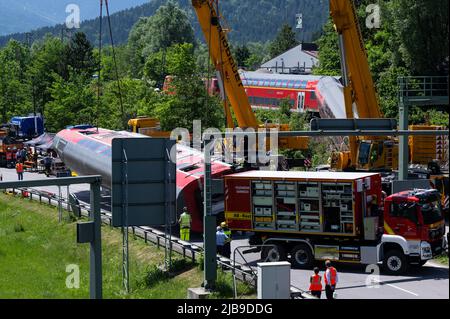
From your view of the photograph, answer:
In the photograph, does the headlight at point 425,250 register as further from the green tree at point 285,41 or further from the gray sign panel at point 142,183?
the green tree at point 285,41

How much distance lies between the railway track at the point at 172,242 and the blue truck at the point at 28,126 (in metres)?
27.0

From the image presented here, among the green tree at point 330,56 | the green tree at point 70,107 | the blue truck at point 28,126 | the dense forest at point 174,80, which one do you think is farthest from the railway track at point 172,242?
the green tree at point 330,56

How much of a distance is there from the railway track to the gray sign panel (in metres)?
2.66

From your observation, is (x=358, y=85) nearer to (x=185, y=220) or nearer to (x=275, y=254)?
(x=185, y=220)

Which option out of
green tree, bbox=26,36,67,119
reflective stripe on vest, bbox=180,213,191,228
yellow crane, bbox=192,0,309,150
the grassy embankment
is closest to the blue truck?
green tree, bbox=26,36,67,119

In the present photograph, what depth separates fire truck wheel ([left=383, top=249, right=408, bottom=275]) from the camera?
27.2m

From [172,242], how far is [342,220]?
6.23 meters

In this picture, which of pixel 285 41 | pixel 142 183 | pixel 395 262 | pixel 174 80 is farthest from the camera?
pixel 285 41

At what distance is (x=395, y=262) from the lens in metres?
27.3

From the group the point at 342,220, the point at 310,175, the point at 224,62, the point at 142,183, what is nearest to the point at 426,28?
the point at 310,175

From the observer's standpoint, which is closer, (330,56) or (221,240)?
(221,240)

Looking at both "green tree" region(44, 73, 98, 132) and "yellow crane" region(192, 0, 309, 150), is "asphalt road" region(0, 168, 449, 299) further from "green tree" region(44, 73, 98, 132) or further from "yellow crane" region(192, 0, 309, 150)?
"green tree" region(44, 73, 98, 132)

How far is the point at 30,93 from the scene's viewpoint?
315ft
